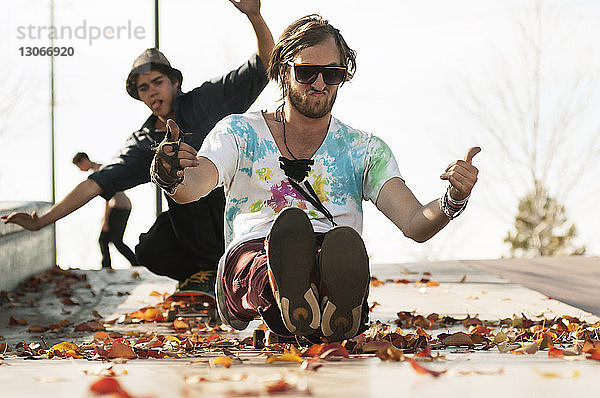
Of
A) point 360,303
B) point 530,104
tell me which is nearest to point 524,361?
point 360,303

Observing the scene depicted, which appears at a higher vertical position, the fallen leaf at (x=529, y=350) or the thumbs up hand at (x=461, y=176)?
the thumbs up hand at (x=461, y=176)

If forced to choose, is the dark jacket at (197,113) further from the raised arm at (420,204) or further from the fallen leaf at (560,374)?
the fallen leaf at (560,374)

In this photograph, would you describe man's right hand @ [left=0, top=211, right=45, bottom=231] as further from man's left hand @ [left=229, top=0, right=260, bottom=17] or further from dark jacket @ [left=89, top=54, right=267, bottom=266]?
man's left hand @ [left=229, top=0, right=260, bottom=17]

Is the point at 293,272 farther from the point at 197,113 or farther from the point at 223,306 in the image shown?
the point at 197,113

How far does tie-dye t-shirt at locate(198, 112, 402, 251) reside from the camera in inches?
133

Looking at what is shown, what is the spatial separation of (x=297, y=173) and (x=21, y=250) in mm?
4891

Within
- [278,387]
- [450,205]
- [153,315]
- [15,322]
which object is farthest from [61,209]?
[278,387]

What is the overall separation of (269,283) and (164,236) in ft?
7.74

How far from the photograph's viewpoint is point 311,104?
346cm

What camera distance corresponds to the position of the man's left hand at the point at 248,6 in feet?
14.0

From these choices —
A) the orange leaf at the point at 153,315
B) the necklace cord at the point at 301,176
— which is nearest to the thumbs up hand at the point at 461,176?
the necklace cord at the point at 301,176

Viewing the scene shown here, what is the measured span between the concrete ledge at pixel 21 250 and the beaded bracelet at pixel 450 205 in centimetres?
454

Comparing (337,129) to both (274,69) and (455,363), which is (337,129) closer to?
(274,69)

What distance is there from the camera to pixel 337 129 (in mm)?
3598
